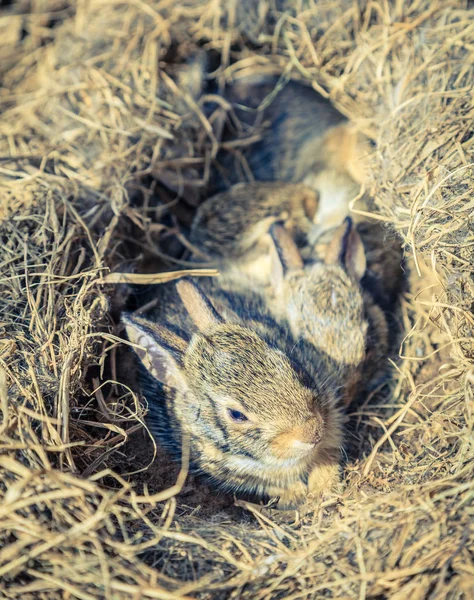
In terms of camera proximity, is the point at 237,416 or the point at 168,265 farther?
the point at 168,265

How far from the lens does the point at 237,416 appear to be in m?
3.05

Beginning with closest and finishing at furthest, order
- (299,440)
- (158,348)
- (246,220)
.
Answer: (299,440)
(158,348)
(246,220)

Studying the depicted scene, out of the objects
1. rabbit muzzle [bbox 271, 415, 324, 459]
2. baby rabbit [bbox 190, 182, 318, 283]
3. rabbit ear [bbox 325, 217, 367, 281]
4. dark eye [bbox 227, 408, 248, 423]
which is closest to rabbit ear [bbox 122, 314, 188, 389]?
dark eye [bbox 227, 408, 248, 423]

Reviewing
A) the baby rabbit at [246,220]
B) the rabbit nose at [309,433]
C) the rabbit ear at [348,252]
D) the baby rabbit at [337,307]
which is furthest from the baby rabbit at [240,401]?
the baby rabbit at [246,220]

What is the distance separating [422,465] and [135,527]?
63.2 inches

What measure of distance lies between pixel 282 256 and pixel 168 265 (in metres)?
0.96

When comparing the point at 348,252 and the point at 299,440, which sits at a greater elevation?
the point at 348,252

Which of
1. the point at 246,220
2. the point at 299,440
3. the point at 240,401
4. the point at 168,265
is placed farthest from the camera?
the point at 246,220

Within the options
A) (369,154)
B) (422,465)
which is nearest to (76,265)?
(369,154)

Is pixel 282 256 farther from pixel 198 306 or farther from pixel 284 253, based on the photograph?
pixel 198 306

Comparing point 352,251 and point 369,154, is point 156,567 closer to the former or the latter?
point 352,251

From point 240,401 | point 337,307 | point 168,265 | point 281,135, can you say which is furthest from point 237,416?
point 281,135

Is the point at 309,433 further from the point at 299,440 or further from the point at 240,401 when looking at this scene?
the point at 240,401

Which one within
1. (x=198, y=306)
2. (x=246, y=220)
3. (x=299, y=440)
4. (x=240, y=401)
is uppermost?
(x=198, y=306)
